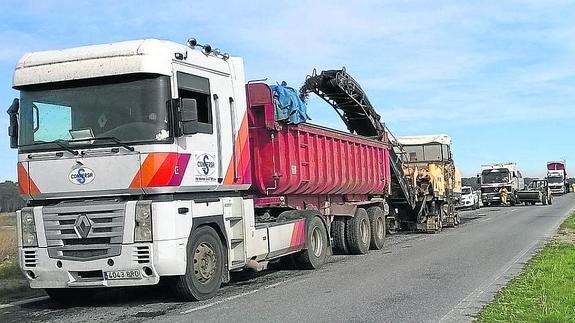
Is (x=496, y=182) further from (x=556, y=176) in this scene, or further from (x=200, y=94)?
(x=200, y=94)

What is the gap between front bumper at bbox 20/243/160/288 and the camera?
953cm

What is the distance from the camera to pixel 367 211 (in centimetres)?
1906

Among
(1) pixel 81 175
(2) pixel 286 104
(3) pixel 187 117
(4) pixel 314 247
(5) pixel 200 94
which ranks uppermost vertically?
(2) pixel 286 104

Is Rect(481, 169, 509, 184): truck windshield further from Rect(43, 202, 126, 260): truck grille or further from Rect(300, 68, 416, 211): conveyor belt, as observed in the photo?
Rect(43, 202, 126, 260): truck grille

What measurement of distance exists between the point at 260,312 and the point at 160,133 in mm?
2689

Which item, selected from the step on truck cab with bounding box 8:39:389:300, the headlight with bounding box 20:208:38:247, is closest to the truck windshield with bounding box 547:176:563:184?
the step on truck cab with bounding box 8:39:389:300

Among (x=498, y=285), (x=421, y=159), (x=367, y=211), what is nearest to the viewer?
(x=498, y=285)

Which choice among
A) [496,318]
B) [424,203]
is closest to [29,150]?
[496,318]

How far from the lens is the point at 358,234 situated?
1738 centimetres

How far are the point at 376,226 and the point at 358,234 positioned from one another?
5.42ft

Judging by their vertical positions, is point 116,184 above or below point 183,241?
above

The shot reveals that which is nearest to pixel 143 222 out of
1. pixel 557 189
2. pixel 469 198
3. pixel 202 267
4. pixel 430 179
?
pixel 202 267

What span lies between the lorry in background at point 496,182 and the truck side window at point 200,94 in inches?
1616

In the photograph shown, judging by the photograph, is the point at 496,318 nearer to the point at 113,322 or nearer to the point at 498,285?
the point at 498,285
